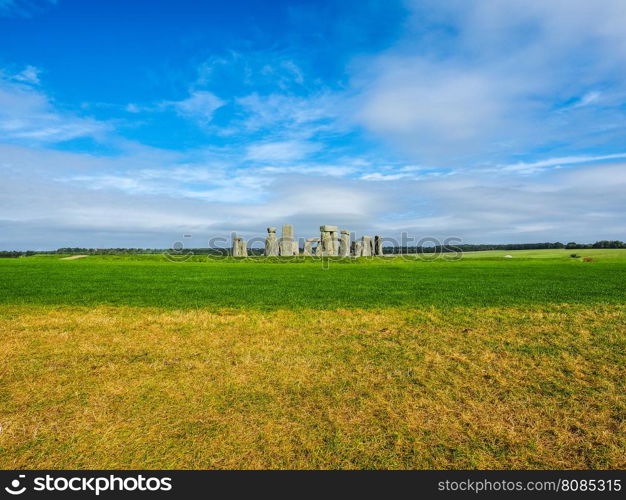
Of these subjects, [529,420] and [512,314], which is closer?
[529,420]

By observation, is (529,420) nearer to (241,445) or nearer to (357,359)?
(357,359)

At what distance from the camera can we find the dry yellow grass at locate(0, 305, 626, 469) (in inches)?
119

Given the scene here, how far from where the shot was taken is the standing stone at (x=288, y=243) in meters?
38.5

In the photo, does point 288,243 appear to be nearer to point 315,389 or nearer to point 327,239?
point 327,239

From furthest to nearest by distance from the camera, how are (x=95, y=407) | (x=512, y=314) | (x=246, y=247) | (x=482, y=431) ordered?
1. (x=246, y=247)
2. (x=512, y=314)
3. (x=95, y=407)
4. (x=482, y=431)

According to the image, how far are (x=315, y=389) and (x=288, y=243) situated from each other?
34.5 meters

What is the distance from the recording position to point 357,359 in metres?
5.17

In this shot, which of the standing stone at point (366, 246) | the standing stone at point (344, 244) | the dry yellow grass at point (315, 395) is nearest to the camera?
the dry yellow grass at point (315, 395)

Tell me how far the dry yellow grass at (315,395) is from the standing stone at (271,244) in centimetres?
3177

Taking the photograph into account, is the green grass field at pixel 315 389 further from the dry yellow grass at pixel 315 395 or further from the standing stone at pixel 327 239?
the standing stone at pixel 327 239

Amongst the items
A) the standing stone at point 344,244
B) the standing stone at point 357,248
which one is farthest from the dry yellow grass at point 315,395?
the standing stone at point 357,248

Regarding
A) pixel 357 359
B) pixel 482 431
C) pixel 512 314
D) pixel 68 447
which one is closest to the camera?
pixel 68 447
